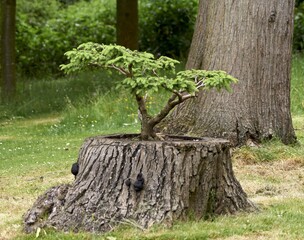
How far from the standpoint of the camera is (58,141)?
1487cm

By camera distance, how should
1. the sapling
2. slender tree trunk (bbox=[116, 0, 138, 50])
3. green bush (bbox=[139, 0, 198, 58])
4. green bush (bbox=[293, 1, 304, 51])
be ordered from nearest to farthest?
the sapling
slender tree trunk (bbox=[116, 0, 138, 50])
green bush (bbox=[293, 1, 304, 51])
green bush (bbox=[139, 0, 198, 58])

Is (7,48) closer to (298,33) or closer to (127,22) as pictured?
(127,22)

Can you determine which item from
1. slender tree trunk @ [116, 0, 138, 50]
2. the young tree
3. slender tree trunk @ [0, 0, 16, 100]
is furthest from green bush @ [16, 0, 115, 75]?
the young tree

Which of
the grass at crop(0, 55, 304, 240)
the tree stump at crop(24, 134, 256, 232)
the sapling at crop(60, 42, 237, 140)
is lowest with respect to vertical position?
the grass at crop(0, 55, 304, 240)

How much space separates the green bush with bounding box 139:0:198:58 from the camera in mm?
27312

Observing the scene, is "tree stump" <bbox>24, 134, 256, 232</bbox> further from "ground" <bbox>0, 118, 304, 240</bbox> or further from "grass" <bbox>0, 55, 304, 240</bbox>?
"ground" <bbox>0, 118, 304, 240</bbox>

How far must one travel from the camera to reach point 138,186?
23.4ft

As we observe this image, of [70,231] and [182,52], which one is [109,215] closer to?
[70,231]

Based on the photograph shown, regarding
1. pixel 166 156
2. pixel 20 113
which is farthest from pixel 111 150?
pixel 20 113

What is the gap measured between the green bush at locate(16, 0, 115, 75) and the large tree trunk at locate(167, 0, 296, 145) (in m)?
17.5

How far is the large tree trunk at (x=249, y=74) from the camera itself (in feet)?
37.0

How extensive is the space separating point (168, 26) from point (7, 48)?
300 inches

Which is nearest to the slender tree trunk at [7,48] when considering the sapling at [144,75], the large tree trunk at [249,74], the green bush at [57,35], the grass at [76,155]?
the grass at [76,155]

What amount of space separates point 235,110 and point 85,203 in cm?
442
